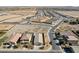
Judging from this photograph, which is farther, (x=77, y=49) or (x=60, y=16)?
(x=60, y=16)

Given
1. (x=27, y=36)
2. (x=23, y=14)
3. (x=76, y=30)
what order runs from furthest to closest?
(x=23, y=14)
(x=76, y=30)
(x=27, y=36)
